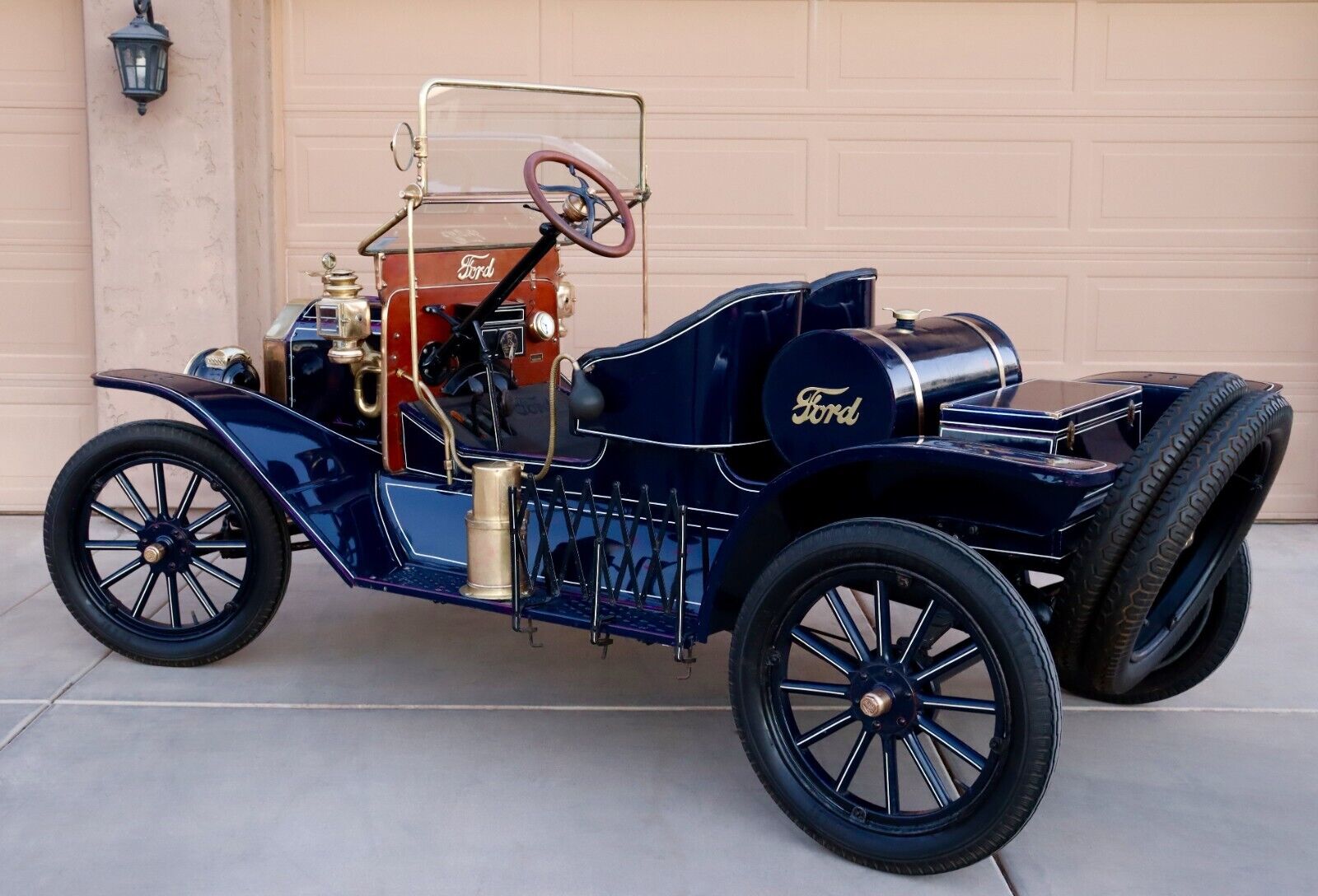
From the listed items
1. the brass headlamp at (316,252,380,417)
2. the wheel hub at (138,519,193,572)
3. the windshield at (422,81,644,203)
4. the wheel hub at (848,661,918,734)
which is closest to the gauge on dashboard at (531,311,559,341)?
the windshield at (422,81,644,203)

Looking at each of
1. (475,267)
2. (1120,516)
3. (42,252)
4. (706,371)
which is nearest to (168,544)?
(475,267)

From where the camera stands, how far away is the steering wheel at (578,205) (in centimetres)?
327

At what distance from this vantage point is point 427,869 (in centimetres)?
270

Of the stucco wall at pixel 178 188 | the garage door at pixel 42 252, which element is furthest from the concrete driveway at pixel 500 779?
the garage door at pixel 42 252

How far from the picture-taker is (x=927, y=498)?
2.84 metres

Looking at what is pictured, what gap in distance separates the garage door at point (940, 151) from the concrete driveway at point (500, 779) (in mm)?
1848

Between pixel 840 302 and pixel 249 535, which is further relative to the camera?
pixel 249 535

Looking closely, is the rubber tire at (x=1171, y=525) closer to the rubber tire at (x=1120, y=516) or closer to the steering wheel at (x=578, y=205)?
the rubber tire at (x=1120, y=516)

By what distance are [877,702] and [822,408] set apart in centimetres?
69

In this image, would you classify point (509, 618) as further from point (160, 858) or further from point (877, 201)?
point (877, 201)

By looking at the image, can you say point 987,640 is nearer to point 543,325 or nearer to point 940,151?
point 543,325

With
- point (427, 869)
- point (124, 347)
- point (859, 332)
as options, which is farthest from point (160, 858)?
point (124, 347)

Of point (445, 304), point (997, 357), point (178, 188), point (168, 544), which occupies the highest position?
point (178, 188)

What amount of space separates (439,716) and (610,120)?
1789mm
